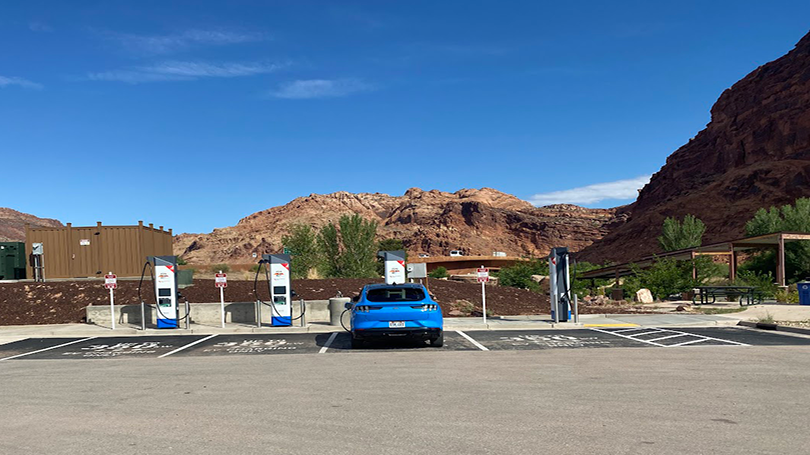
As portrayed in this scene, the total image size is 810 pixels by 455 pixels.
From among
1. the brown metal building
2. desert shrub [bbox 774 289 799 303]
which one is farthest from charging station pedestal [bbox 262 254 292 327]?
desert shrub [bbox 774 289 799 303]

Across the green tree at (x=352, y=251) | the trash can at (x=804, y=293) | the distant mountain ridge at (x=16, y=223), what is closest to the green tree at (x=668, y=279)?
the trash can at (x=804, y=293)

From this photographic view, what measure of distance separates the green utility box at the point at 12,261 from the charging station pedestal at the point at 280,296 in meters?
19.1

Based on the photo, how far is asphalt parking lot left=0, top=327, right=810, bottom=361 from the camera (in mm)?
12602

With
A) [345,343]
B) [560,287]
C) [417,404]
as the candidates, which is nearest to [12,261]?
[345,343]

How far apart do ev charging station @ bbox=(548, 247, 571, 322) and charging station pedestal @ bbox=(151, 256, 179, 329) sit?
10574 millimetres

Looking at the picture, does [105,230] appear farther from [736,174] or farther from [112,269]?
[736,174]

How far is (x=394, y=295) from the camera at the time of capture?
42.2ft

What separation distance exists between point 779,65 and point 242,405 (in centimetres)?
11377

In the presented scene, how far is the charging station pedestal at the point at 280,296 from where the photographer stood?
17250 millimetres

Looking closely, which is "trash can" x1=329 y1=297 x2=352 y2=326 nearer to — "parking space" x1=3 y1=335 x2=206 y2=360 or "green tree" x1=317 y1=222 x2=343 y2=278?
"parking space" x1=3 y1=335 x2=206 y2=360

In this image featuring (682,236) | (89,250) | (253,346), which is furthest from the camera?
(682,236)

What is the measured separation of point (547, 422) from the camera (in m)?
6.10

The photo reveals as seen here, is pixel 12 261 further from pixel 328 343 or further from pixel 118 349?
pixel 328 343

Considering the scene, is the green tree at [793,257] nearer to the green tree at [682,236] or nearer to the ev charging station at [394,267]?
the green tree at [682,236]
